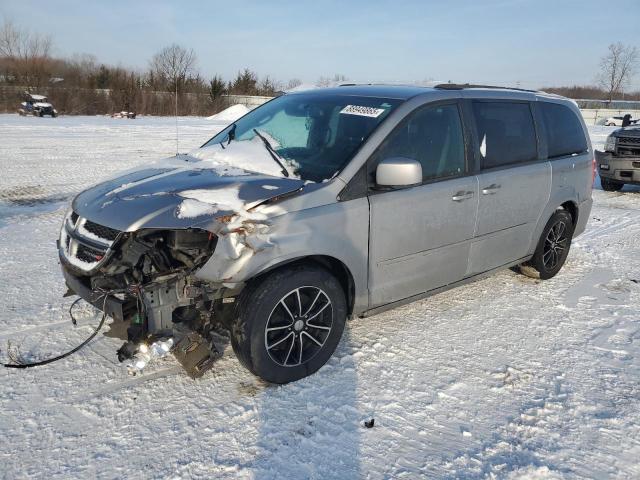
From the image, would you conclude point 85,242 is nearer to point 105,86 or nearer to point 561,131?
point 561,131

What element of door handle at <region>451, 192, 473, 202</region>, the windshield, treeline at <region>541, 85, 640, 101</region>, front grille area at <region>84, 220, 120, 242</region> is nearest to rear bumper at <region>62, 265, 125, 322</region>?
front grille area at <region>84, 220, 120, 242</region>

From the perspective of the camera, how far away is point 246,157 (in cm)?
385

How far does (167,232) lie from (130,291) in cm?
46

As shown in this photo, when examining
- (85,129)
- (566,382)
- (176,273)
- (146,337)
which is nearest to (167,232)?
(176,273)

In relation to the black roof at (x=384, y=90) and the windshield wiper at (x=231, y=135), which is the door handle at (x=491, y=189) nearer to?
the black roof at (x=384, y=90)

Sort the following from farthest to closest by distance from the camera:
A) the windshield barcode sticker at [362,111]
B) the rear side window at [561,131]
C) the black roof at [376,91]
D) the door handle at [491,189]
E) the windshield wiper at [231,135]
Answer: the rear side window at [561,131] → the windshield wiper at [231,135] → the door handle at [491,189] → the black roof at [376,91] → the windshield barcode sticker at [362,111]

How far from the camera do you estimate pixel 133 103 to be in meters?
38.6

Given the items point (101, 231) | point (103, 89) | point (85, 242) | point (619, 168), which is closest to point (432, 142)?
point (101, 231)

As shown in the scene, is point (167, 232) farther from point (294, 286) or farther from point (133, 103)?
point (133, 103)

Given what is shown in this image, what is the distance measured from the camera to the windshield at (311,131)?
11.7ft

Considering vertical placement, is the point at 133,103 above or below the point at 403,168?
above

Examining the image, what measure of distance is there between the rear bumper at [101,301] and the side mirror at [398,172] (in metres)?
1.83

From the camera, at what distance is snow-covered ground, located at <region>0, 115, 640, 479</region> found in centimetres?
266

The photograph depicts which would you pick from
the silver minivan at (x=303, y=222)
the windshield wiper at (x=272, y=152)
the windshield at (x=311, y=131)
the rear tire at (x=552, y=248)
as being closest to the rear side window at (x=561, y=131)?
the silver minivan at (x=303, y=222)
